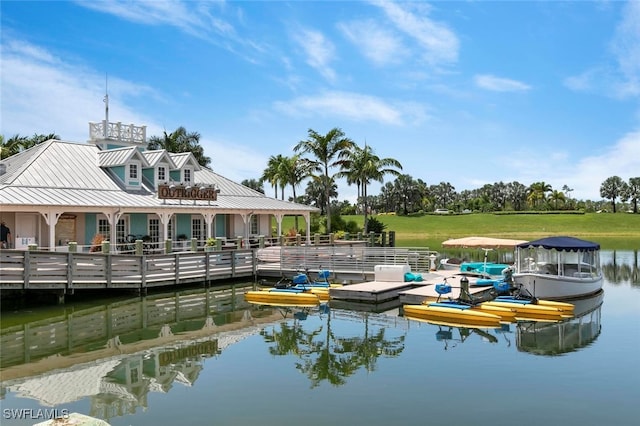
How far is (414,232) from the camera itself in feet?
276

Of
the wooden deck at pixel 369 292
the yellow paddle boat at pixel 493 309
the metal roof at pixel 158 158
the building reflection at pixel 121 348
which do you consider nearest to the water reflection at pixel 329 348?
the building reflection at pixel 121 348

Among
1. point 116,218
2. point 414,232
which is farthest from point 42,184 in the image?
point 414,232

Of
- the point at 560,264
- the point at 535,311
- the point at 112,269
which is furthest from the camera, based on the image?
the point at 112,269

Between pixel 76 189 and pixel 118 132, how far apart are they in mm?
8975

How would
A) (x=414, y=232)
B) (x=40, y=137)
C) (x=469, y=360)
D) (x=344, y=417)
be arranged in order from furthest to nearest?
(x=414, y=232), (x=40, y=137), (x=469, y=360), (x=344, y=417)

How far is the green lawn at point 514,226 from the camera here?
264 ft

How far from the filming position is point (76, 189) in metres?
29.9

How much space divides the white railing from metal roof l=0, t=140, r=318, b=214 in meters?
1.18

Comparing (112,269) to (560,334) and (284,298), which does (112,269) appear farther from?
(560,334)

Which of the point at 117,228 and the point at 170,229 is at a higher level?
the point at 117,228

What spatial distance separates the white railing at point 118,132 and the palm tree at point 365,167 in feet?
55.8

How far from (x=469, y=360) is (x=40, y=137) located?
44964 millimetres

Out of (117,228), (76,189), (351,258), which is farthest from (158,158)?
(351,258)

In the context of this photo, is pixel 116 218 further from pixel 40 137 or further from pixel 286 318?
pixel 40 137
